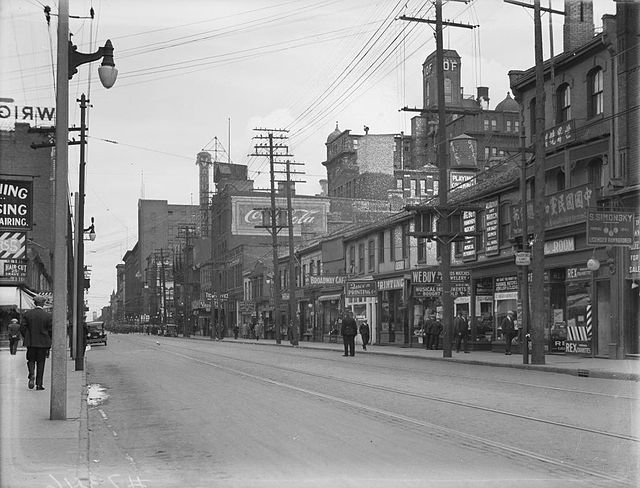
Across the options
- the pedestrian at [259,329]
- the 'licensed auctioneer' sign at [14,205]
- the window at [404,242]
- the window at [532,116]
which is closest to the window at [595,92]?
the window at [532,116]

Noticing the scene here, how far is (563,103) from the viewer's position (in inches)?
1325

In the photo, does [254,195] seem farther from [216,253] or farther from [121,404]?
[121,404]

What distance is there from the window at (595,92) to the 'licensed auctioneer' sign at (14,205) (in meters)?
20.4

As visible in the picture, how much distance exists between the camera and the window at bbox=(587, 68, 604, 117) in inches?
1209

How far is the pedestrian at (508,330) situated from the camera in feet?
111

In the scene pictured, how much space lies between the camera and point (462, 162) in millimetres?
84188

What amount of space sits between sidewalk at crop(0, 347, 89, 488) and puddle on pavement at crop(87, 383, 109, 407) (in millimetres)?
252

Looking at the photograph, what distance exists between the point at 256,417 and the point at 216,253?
98902 mm

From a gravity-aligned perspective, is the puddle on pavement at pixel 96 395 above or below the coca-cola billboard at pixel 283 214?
below

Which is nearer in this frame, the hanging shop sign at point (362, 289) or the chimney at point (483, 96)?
the hanging shop sign at point (362, 289)

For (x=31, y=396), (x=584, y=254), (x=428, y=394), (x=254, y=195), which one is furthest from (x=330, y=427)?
(x=254, y=195)

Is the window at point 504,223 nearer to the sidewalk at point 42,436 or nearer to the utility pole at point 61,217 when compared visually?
the sidewalk at point 42,436

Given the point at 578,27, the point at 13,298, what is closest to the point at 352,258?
the point at 13,298

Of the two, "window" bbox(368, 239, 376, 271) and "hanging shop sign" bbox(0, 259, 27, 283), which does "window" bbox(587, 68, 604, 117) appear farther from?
"hanging shop sign" bbox(0, 259, 27, 283)
